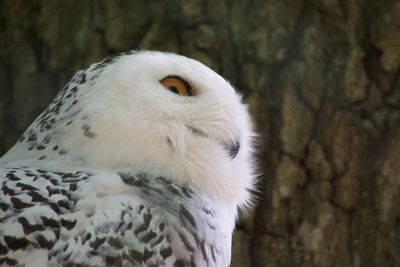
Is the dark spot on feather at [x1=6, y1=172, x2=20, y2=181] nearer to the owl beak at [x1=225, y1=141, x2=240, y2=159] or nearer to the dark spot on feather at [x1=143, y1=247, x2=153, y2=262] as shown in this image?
the dark spot on feather at [x1=143, y1=247, x2=153, y2=262]

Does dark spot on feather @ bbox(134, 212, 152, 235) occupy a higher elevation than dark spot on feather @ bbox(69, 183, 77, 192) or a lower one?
lower

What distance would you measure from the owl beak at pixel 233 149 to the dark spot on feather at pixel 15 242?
627 millimetres

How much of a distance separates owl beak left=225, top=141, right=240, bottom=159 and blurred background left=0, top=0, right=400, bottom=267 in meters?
0.67

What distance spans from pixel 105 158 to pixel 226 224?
31 cm

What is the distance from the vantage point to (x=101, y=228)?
1.54 meters

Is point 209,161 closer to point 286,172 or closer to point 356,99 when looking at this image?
point 286,172

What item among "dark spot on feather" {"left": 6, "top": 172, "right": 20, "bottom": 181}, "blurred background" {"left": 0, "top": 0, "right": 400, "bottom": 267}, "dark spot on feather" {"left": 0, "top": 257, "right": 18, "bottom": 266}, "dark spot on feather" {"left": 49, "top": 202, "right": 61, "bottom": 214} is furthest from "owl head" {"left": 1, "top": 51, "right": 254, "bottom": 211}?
Result: "blurred background" {"left": 0, "top": 0, "right": 400, "bottom": 267}

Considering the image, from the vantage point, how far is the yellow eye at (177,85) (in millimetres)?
1891

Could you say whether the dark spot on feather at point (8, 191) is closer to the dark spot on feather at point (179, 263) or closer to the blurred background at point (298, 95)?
the dark spot on feather at point (179, 263)

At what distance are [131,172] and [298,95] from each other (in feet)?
3.50

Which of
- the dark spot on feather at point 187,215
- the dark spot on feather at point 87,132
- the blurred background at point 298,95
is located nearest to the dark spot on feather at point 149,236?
the dark spot on feather at point 187,215

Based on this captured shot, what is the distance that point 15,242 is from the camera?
1.48 metres

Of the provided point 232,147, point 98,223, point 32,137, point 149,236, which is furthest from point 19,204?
point 232,147

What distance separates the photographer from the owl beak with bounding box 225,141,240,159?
1.96 metres
